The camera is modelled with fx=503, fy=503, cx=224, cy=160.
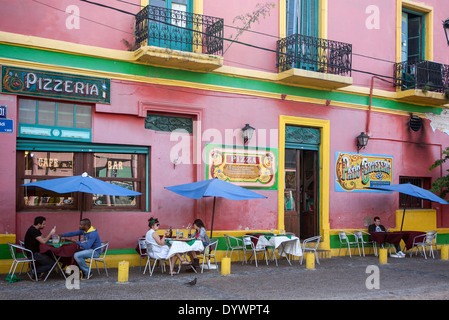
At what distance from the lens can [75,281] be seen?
31.5 feet

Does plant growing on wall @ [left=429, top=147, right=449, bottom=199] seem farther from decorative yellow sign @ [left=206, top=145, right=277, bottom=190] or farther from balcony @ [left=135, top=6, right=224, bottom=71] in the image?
balcony @ [left=135, top=6, right=224, bottom=71]

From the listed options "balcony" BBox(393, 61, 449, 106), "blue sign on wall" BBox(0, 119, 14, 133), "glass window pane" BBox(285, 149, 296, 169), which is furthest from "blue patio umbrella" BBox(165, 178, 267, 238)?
"balcony" BBox(393, 61, 449, 106)

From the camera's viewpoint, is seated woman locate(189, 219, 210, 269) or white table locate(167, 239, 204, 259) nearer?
white table locate(167, 239, 204, 259)

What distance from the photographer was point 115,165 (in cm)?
1217

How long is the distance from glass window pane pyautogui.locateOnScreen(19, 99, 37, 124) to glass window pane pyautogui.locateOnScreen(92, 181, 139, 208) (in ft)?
7.39

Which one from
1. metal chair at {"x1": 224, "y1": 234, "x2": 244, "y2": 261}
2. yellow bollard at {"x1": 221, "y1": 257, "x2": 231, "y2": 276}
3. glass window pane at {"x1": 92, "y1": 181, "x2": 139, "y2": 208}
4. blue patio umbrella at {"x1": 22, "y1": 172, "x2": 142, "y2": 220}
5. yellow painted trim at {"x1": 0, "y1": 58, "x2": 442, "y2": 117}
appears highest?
yellow painted trim at {"x1": 0, "y1": 58, "x2": 442, "y2": 117}

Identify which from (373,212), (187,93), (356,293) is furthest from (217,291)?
(373,212)

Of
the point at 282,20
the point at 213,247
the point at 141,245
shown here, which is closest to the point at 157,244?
the point at 141,245

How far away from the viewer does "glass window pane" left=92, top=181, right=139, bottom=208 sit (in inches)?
466

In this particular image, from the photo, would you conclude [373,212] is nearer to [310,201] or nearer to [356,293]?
[310,201]

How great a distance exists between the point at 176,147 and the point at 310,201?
4.90m

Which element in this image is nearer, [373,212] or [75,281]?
[75,281]

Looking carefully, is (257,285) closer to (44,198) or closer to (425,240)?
(44,198)

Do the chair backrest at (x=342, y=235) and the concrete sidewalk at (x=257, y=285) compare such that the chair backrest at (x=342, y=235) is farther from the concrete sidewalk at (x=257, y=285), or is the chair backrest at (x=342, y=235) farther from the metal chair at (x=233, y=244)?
the metal chair at (x=233, y=244)
